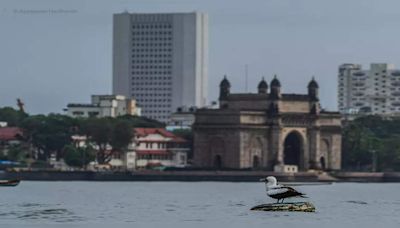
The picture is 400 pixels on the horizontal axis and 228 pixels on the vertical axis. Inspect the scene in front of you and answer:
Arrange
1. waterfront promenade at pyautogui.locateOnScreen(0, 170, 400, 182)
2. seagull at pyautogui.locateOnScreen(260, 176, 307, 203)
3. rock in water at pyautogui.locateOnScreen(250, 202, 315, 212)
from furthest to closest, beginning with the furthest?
waterfront promenade at pyautogui.locateOnScreen(0, 170, 400, 182)
rock in water at pyautogui.locateOnScreen(250, 202, 315, 212)
seagull at pyautogui.locateOnScreen(260, 176, 307, 203)

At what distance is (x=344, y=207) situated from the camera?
110 meters

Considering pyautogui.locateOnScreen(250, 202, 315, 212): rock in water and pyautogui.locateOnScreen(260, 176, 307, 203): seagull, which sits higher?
pyautogui.locateOnScreen(260, 176, 307, 203): seagull

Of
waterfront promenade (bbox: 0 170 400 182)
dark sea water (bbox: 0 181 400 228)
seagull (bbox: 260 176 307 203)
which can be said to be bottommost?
dark sea water (bbox: 0 181 400 228)

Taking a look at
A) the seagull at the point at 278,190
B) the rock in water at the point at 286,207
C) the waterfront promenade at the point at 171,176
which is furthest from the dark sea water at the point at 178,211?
the waterfront promenade at the point at 171,176

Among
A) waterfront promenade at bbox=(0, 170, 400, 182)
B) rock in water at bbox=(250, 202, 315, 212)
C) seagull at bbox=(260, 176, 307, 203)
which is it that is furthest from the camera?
waterfront promenade at bbox=(0, 170, 400, 182)

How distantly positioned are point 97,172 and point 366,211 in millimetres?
97114

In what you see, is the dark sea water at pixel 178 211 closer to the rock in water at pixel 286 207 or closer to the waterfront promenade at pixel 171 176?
the rock in water at pixel 286 207

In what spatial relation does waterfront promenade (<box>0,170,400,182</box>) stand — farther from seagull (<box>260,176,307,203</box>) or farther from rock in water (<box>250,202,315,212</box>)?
seagull (<box>260,176,307,203</box>)

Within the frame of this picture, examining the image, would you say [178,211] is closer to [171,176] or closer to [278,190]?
[278,190]

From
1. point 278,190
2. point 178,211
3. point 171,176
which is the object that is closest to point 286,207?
point 278,190

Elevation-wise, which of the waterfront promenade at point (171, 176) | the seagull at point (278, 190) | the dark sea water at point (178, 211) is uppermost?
the waterfront promenade at point (171, 176)

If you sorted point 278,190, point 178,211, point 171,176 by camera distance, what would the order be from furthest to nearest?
point 171,176, point 178,211, point 278,190

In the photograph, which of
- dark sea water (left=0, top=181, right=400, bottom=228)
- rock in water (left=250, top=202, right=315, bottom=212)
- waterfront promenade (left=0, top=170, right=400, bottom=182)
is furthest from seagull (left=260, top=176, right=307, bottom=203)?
waterfront promenade (left=0, top=170, right=400, bottom=182)

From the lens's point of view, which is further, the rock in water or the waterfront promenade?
the waterfront promenade
